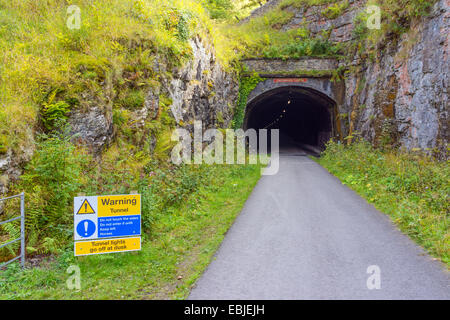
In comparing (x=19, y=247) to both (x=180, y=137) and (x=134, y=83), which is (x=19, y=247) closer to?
(x=134, y=83)

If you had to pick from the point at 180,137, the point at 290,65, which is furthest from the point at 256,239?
the point at 290,65

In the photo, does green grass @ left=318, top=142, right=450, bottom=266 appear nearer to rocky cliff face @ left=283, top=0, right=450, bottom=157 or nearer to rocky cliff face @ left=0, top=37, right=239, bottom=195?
rocky cliff face @ left=283, top=0, right=450, bottom=157

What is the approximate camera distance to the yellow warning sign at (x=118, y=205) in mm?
5203

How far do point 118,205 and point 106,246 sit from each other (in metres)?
0.71

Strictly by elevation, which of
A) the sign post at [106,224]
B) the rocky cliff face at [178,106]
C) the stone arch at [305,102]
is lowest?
the sign post at [106,224]

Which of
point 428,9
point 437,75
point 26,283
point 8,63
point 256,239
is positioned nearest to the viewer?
point 26,283

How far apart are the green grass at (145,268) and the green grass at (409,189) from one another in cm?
422

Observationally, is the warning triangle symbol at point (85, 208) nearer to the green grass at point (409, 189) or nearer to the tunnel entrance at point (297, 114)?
the green grass at point (409, 189)

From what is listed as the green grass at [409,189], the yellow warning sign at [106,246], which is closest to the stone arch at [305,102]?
the green grass at [409,189]

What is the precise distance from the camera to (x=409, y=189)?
30.9 ft

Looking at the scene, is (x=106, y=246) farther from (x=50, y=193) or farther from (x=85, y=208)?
(x=50, y=193)

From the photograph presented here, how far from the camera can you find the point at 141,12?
34.4 ft

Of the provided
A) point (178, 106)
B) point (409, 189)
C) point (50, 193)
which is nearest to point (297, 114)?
point (178, 106)

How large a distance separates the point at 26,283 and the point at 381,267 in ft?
18.7
